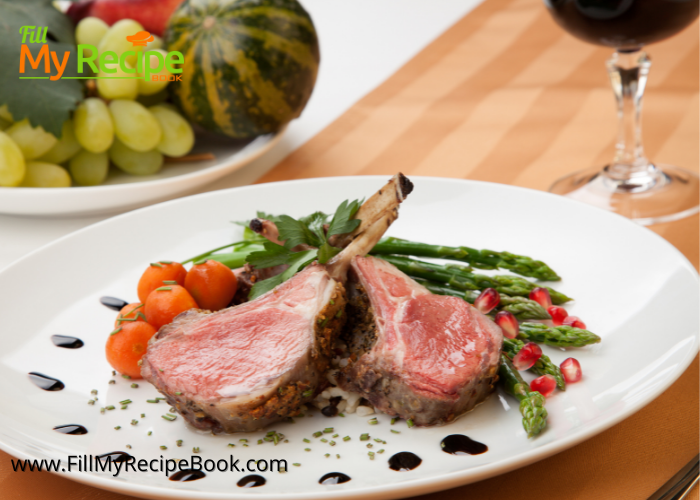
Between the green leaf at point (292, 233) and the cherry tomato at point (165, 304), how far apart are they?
33 cm

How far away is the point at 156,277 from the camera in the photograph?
2.05m

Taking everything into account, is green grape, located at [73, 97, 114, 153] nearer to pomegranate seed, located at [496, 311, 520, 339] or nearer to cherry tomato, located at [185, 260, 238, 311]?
cherry tomato, located at [185, 260, 238, 311]

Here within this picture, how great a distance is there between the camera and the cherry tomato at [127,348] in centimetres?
177

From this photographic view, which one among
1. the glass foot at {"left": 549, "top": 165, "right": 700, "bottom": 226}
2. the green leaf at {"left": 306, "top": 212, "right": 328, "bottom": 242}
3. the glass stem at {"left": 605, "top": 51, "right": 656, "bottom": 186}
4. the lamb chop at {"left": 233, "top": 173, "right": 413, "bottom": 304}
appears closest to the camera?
the lamb chop at {"left": 233, "top": 173, "right": 413, "bottom": 304}

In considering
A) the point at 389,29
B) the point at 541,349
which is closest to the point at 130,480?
the point at 541,349

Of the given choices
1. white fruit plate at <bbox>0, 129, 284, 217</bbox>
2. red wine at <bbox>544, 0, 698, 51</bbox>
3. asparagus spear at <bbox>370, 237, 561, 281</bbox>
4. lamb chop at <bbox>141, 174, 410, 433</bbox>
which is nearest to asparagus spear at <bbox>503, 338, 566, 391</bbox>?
asparagus spear at <bbox>370, 237, 561, 281</bbox>

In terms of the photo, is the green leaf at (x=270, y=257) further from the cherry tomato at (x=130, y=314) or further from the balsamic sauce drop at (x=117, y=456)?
the balsamic sauce drop at (x=117, y=456)

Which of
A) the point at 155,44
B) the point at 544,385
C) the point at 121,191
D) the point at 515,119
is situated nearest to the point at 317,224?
the point at 544,385

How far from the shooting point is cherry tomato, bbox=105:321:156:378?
1.77 m

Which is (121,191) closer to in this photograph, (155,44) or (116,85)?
(116,85)

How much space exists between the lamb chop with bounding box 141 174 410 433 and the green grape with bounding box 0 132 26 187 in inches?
51.0

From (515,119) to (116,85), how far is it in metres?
1.99

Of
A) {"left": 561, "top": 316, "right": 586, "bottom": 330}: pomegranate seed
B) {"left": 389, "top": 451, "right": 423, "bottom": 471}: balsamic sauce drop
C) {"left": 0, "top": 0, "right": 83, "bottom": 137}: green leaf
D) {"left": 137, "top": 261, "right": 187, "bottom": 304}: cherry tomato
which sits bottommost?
{"left": 561, "top": 316, "right": 586, "bottom": 330}: pomegranate seed

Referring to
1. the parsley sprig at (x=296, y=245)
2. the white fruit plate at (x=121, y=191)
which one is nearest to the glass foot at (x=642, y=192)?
the parsley sprig at (x=296, y=245)
